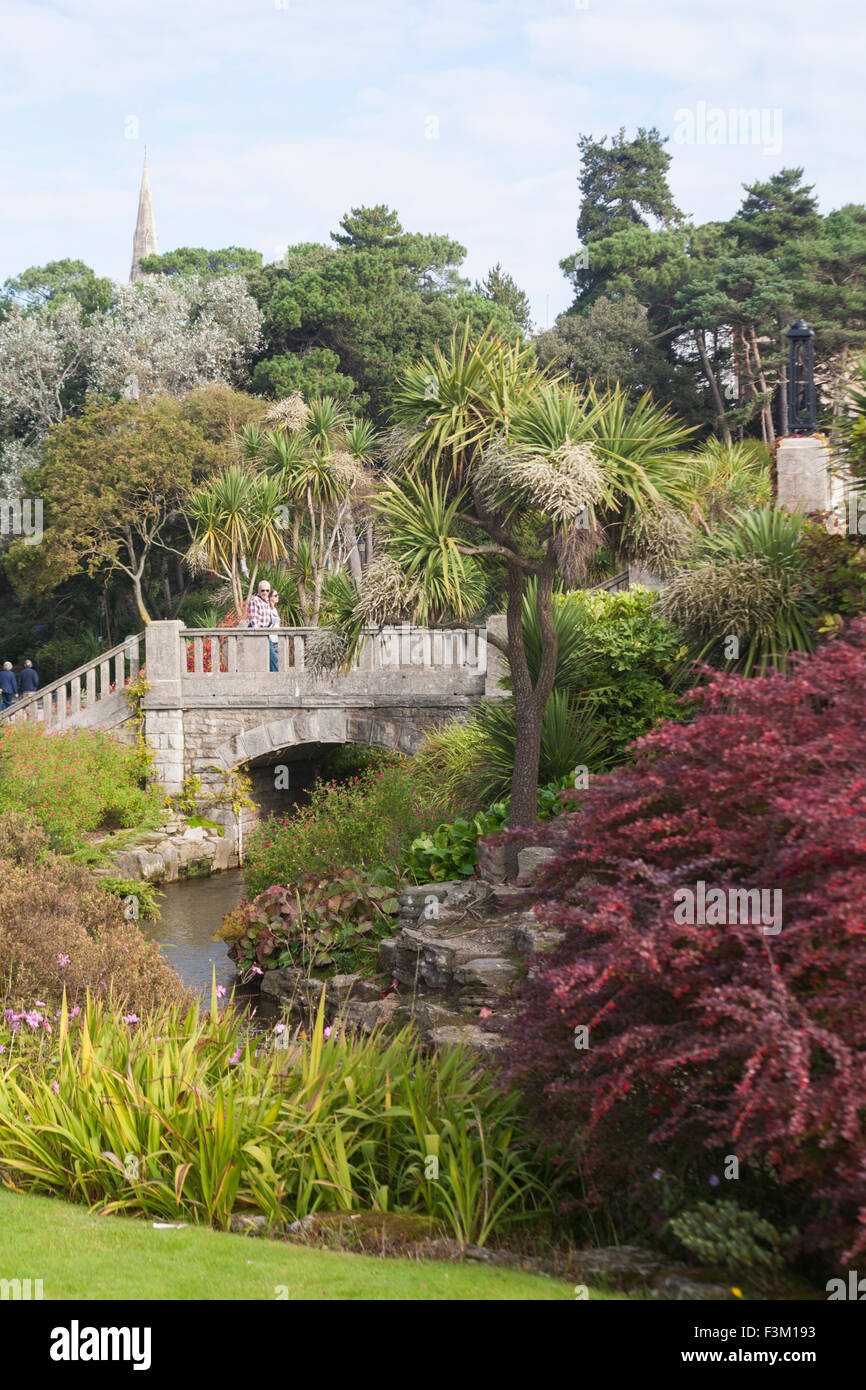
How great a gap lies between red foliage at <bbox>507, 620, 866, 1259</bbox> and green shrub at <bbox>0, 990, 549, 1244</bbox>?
0.65 meters

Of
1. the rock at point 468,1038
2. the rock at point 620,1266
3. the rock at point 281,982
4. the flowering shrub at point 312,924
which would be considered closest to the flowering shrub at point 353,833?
the flowering shrub at point 312,924

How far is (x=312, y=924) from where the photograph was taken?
1180 centimetres

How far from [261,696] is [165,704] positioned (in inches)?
65.0

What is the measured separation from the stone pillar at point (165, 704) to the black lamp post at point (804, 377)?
10.3 meters

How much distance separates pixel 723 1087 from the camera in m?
4.83

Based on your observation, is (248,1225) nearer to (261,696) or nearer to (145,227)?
(261,696)

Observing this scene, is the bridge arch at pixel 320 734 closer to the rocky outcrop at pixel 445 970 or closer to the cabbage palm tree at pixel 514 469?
the rocky outcrop at pixel 445 970

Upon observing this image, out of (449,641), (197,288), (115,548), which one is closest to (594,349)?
(197,288)

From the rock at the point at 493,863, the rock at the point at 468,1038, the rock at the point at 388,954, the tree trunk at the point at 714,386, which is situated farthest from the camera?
the tree trunk at the point at 714,386

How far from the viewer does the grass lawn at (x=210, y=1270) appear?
173 inches

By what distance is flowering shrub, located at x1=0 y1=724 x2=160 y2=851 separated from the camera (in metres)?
16.2

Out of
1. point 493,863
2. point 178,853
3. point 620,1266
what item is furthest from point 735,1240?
point 178,853

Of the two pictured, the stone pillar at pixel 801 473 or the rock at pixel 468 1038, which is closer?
the rock at pixel 468 1038
